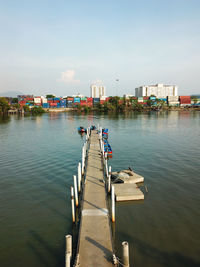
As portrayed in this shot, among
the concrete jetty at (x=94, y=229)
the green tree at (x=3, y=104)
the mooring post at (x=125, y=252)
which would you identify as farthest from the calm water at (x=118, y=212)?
the green tree at (x=3, y=104)

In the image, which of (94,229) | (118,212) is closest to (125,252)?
(94,229)

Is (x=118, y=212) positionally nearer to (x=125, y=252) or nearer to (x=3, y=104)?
(x=125, y=252)

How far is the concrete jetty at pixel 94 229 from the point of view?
31.6ft

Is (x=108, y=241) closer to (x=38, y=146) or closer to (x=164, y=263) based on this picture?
(x=164, y=263)

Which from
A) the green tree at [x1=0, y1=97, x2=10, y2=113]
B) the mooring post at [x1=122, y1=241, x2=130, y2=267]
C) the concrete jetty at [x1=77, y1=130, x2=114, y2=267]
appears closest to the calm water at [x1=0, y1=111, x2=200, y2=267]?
the concrete jetty at [x1=77, y1=130, x2=114, y2=267]

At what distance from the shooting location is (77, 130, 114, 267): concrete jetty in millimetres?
9617

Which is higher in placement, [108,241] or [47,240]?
[108,241]

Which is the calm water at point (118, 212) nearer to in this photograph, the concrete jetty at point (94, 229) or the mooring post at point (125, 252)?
the concrete jetty at point (94, 229)

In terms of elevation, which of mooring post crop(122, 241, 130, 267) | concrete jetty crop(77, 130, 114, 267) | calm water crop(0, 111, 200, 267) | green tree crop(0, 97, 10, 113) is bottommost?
calm water crop(0, 111, 200, 267)

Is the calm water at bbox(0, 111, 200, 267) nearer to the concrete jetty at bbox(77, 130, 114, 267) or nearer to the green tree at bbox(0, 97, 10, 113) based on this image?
the concrete jetty at bbox(77, 130, 114, 267)

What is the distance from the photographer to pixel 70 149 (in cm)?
3662

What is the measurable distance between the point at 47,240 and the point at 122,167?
15.4m

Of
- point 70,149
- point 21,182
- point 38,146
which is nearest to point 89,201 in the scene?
point 21,182

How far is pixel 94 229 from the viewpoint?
469 inches
